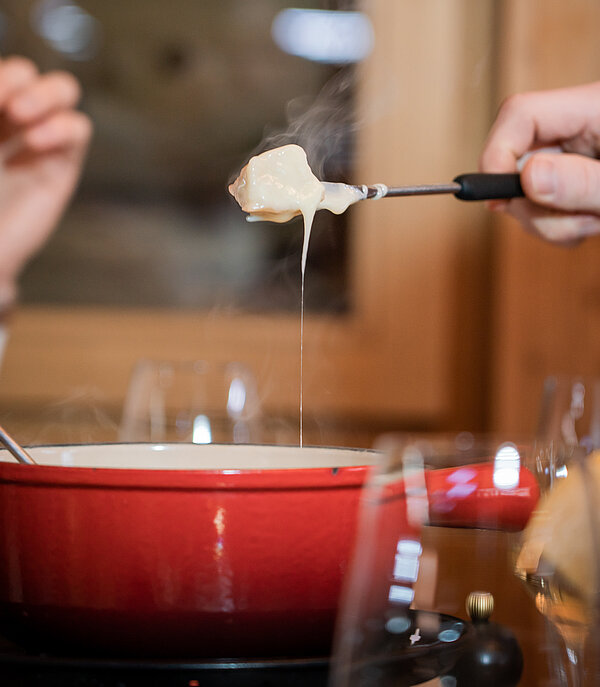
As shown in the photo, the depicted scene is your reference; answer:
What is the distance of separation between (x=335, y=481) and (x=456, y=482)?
119 mm

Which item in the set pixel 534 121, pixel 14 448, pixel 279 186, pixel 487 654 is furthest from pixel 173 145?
pixel 487 654

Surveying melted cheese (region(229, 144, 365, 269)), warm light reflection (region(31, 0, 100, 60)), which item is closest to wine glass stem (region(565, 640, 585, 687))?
melted cheese (region(229, 144, 365, 269))

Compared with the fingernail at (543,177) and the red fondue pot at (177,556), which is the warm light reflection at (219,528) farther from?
the fingernail at (543,177)

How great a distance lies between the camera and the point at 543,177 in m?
0.88

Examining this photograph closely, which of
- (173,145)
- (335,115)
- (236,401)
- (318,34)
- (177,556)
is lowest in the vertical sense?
(236,401)

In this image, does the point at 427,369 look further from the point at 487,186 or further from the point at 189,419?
the point at 487,186

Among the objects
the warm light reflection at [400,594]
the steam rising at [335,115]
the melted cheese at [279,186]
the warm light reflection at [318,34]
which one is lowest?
the warm light reflection at [400,594]

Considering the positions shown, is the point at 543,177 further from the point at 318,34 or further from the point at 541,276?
the point at 318,34

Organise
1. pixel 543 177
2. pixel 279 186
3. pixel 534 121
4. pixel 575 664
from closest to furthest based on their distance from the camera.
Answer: pixel 575 664 < pixel 279 186 < pixel 543 177 < pixel 534 121

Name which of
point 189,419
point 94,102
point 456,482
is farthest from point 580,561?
point 94,102

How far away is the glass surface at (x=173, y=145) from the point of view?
2.44 m

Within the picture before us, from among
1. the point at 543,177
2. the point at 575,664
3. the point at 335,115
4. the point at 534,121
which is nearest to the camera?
the point at 575,664

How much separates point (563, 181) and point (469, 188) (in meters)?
0.18

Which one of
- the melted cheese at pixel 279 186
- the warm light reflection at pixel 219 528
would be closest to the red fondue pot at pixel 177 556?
the warm light reflection at pixel 219 528
